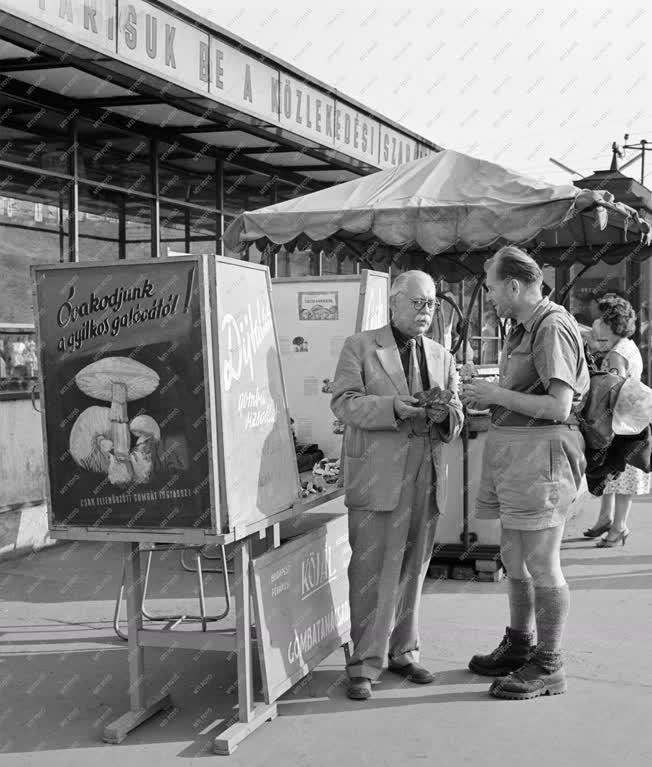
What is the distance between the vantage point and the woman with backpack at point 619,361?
290 inches

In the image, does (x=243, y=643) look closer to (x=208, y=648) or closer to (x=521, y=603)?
(x=208, y=648)

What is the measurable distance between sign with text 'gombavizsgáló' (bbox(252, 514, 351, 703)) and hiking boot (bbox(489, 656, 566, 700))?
2.82 feet

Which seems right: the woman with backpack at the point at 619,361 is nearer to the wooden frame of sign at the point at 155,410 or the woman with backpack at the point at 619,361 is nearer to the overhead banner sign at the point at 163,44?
the overhead banner sign at the point at 163,44

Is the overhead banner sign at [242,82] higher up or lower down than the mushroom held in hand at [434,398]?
higher up

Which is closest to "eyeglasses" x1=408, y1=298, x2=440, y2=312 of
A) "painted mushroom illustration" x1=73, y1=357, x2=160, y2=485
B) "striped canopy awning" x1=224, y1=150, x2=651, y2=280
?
"painted mushroom illustration" x1=73, y1=357, x2=160, y2=485

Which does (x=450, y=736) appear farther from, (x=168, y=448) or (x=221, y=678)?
(x=168, y=448)

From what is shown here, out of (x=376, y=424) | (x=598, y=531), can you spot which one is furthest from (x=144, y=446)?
(x=598, y=531)

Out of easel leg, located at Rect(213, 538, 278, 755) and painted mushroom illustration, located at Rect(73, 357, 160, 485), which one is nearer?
painted mushroom illustration, located at Rect(73, 357, 160, 485)

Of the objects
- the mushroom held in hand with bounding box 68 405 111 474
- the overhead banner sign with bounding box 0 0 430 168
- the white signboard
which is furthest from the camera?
the overhead banner sign with bounding box 0 0 430 168

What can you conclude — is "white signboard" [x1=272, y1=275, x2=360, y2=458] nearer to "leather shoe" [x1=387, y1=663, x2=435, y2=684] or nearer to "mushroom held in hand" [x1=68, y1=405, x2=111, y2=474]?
"leather shoe" [x1=387, y1=663, x2=435, y2=684]

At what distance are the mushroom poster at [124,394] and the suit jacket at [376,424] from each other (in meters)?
0.91

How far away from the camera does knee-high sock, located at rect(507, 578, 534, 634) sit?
4.68 meters

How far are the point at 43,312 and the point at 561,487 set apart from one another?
7.86 feet

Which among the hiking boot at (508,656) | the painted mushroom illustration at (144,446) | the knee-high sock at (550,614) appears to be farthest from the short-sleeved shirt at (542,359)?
the painted mushroom illustration at (144,446)
